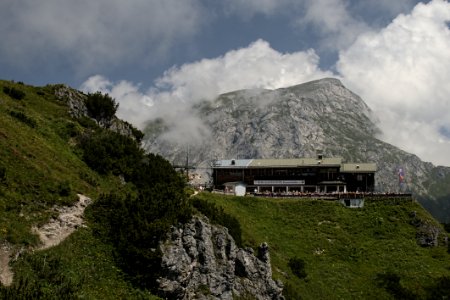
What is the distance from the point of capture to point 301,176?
95500mm

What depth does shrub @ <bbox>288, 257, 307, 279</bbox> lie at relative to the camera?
Result: 57.4 metres

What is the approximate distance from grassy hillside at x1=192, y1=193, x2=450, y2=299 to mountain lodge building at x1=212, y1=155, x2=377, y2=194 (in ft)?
44.0

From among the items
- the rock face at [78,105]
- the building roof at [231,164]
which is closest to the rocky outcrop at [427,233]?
the building roof at [231,164]

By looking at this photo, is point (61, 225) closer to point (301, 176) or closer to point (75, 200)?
point (75, 200)

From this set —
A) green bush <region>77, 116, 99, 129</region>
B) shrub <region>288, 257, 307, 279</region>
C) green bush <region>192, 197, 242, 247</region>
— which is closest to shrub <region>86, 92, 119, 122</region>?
green bush <region>77, 116, 99, 129</region>

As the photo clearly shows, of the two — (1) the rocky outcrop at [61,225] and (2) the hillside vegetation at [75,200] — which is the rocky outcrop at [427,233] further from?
(1) the rocky outcrop at [61,225]

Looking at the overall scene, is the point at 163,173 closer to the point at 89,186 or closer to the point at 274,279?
the point at 89,186

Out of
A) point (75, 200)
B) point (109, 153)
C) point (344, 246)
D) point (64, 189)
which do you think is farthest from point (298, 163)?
point (64, 189)

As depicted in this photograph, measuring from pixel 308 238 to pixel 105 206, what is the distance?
4009 centimetres

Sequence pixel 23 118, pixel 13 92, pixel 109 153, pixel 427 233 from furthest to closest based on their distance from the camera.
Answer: pixel 427 233 < pixel 13 92 < pixel 109 153 < pixel 23 118

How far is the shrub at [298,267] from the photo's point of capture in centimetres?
5741

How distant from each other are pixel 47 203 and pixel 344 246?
47.7m

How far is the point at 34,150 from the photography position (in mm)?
40312

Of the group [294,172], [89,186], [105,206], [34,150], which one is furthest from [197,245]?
[294,172]
